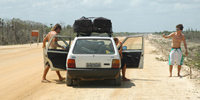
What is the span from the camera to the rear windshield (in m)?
9.05

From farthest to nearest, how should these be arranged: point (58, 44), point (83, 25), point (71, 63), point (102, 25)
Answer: point (102, 25) < point (83, 25) < point (58, 44) < point (71, 63)

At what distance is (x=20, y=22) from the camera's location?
51.6 m

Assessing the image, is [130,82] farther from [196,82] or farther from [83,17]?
[83,17]

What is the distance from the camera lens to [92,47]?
9.25 meters

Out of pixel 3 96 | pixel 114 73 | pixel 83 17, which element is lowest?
pixel 3 96

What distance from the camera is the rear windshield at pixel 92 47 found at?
9.05 meters

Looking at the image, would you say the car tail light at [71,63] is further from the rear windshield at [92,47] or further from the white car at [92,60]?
the rear windshield at [92,47]

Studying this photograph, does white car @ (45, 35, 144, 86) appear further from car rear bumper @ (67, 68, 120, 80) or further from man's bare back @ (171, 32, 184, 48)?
man's bare back @ (171, 32, 184, 48)

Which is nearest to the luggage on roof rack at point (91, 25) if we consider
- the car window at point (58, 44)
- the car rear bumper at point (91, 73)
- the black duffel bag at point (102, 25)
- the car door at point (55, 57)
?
the black duffel bag at point (102, 25)

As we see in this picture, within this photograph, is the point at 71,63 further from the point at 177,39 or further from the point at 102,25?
the point at 177,39

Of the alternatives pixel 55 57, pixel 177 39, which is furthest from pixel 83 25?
pixel 177 39

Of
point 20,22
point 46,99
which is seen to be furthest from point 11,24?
point 46,99

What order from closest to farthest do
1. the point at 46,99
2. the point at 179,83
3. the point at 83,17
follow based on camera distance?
the point at 46,99, the point at 179,83, the point at 83,17

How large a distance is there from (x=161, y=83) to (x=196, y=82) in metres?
1.18
